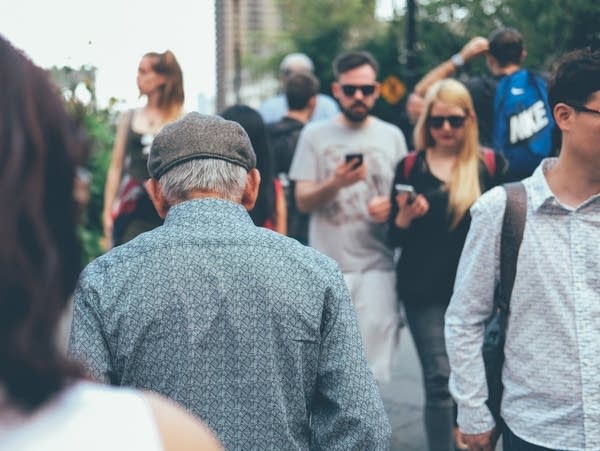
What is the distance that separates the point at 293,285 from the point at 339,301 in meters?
0.14

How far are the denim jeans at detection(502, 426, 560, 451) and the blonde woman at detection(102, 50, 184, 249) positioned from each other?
2672 mm

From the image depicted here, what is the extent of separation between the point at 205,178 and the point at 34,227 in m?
1.32

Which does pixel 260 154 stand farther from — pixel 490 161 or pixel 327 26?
pixel 327 26

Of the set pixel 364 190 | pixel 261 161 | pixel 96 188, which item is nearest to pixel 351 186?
pixel 364 190

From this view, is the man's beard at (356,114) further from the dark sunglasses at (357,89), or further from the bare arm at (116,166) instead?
the bare arm at (116,166)

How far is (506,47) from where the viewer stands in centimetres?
584

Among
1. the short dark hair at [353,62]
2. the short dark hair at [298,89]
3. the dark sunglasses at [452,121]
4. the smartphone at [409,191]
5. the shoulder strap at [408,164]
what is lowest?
the smartphone at [409,191]

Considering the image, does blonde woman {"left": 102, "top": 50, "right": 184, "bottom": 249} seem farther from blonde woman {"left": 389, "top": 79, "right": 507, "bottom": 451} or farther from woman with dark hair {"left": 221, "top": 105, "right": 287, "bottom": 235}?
blonde woman {"left": 389, "top": 79, "right": 507, "bottom": 451}

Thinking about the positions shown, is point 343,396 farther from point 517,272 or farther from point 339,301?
point 517,272

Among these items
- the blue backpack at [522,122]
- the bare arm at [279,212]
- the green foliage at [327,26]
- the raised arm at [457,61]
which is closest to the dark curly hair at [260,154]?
the bare arm at [279,212]

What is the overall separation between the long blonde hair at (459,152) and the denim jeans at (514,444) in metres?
1.71

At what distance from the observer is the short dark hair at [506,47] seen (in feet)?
19.1

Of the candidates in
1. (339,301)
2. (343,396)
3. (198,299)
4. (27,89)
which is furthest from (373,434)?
(27,89)

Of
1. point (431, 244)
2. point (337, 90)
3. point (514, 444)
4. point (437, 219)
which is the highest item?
point (337, 90)
